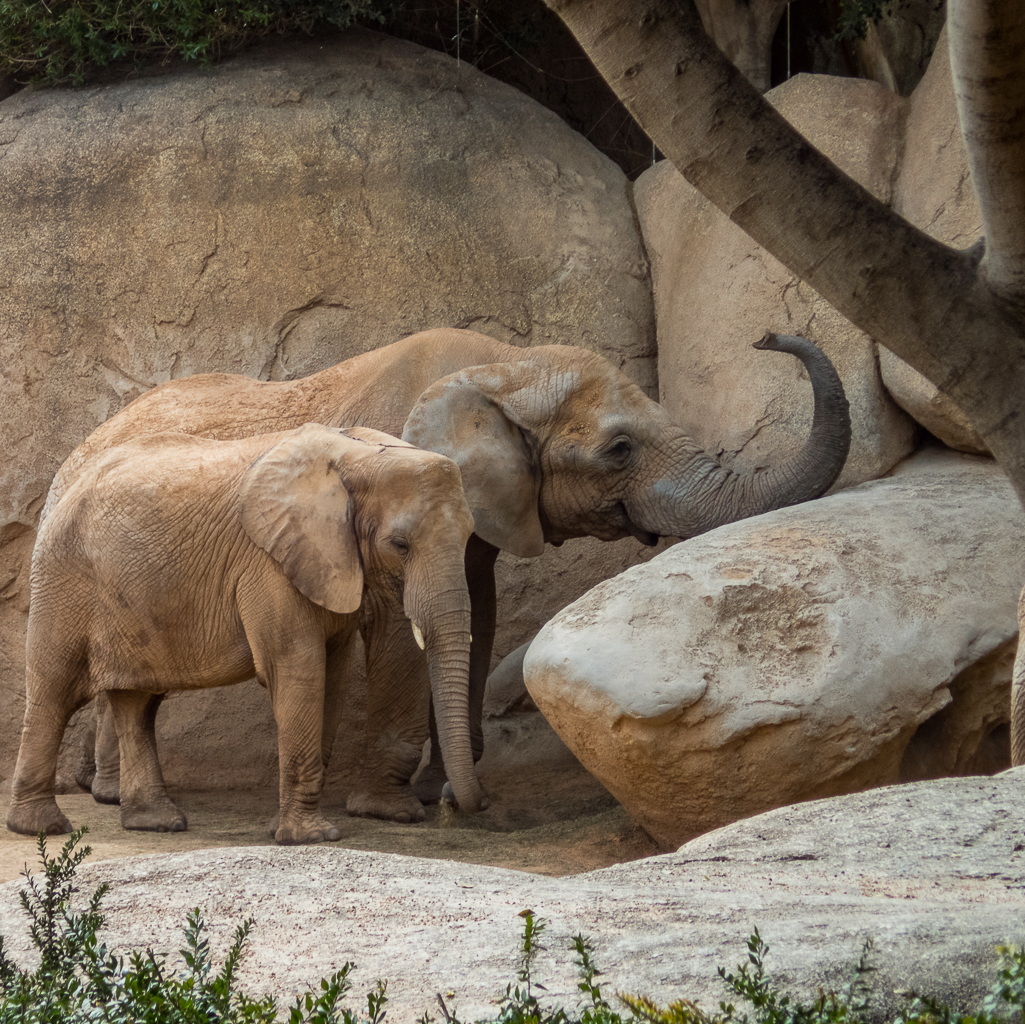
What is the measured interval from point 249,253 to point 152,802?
329 cm

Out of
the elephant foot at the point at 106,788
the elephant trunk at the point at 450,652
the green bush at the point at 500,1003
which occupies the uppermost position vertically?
the green bush at the point at 500,1003

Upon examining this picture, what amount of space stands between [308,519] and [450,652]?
799 mm

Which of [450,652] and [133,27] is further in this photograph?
[133,27]

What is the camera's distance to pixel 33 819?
19.5ft

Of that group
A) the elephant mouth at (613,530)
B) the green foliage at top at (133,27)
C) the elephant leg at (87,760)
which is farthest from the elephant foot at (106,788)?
the green foliage at top at (133,27)

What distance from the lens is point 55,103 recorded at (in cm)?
821

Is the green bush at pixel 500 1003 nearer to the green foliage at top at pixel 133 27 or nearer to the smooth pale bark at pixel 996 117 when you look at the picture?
the smooth pale bark at pixel 996 117

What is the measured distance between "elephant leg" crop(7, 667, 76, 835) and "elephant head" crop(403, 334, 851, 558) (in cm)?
200

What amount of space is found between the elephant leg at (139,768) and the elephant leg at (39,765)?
260 millimetres

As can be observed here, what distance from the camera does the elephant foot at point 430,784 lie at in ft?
23.0

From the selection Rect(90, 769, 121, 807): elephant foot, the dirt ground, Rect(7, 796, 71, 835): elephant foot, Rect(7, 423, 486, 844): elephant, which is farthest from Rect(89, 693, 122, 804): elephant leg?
Rect(7, 796, 71, 835): elephant foot

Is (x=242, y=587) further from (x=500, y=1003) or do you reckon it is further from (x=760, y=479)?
(x=500, y=1003)

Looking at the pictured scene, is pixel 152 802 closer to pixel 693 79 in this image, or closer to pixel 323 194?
pixel 323 194

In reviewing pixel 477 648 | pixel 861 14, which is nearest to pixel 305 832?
pixel 477 648
